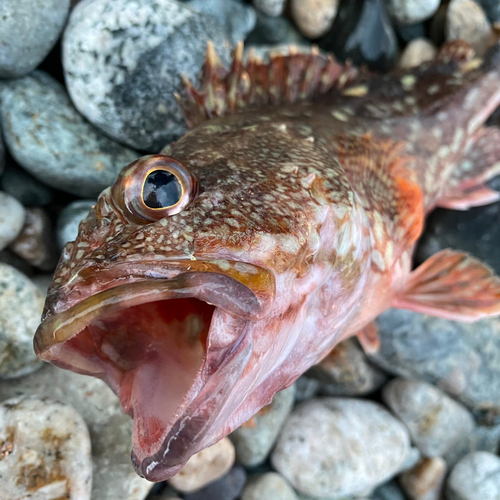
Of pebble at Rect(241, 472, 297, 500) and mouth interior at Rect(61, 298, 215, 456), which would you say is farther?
pebble at Rect(241, 472, 297, 500)

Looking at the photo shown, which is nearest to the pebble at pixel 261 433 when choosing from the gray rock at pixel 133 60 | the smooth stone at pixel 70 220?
the smooth stone at pixel 70 220

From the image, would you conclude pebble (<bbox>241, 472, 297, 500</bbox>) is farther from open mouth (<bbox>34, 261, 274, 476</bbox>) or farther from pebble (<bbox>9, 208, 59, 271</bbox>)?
pebble (<bbox>9, 208, 59, 271</bbox>)

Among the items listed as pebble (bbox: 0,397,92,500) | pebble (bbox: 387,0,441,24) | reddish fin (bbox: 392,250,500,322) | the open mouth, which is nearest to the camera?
the open mouth

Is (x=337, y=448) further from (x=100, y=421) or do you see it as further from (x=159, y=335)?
(x=159, y=335)

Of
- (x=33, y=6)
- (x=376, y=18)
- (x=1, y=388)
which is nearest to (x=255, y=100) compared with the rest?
(x=33, y=6)

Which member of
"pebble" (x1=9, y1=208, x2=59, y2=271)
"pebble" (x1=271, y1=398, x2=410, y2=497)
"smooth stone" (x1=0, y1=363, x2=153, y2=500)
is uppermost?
"pebble" (x1=9, y1=208, x2=59, y2=271)

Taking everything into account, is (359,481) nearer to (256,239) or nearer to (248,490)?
(248,490)

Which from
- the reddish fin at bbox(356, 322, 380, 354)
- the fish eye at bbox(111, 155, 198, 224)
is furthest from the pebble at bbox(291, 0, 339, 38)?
the fish eye at bbox(111, 155, 198, 224)
